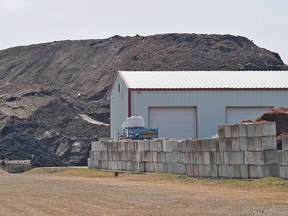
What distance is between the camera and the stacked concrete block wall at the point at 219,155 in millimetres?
27172

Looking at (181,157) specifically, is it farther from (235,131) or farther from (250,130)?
(250,130)

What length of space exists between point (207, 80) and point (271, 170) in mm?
27275

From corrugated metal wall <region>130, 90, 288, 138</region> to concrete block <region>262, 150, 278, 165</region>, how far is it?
80.8ft

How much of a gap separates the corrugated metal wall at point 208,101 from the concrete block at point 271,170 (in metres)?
24.7

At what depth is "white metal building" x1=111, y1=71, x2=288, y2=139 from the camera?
52.0 m

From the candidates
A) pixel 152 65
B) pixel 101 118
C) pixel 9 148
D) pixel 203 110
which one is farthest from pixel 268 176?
pixel 152 65

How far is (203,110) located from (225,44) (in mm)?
45648

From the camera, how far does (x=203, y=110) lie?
52.4m

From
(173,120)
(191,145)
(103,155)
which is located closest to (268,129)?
(191,145)

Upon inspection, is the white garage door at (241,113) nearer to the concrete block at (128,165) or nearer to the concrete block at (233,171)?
the concrete block at (128,165)

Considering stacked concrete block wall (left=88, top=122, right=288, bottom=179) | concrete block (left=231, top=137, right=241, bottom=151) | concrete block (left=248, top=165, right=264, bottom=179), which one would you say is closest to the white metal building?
stacked concrete block wall (left=88, top=122, right=288, bottom=179)

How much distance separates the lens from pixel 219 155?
99.9ft

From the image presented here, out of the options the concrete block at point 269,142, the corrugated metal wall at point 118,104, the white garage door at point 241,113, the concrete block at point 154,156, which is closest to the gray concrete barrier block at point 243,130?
the concrete block at point 269,142

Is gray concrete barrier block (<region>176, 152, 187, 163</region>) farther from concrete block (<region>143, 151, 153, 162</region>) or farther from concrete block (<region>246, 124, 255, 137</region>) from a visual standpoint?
concrete block (<region>246, 124, 255, 137</region>)
